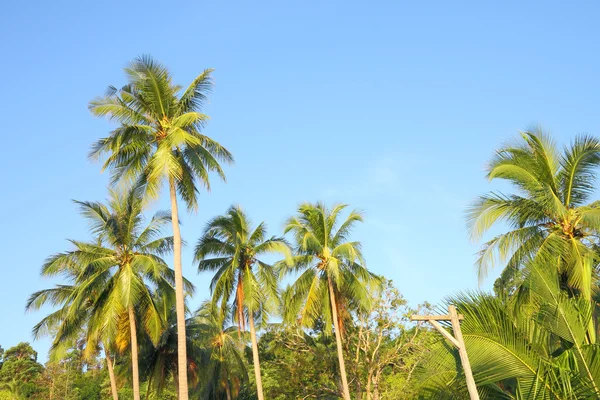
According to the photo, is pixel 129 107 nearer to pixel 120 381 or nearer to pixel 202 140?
pixel 202 140

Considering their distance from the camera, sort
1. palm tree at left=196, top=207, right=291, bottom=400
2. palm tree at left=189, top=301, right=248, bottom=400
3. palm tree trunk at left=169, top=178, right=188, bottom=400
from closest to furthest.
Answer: palm tree trunk at left=169, top=178, right=188, bottom=400
palm tree at left=196, top=207, right=291, bottom=400
palm tree at left=189, top=301, right=248, bottom=400

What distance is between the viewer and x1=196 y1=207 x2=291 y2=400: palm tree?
27484mm

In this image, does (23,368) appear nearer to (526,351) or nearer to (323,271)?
(323,271)

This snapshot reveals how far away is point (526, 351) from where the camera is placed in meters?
10.8

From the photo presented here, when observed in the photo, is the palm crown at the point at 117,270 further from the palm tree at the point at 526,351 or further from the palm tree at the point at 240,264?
the palm tree at the point at 526,351

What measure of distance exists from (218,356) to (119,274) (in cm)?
1794

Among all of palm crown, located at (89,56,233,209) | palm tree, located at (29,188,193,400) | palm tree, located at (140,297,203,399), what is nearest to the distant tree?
palm tree, located at (140,297,203,399)

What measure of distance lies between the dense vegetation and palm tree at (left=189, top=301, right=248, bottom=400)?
0.49ft

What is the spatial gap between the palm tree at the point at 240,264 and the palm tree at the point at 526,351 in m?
15.2

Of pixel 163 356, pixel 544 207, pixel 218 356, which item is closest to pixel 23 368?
pixel 218 356

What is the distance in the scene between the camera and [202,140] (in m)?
22.4

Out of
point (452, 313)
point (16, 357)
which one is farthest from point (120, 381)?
point (16, 357)

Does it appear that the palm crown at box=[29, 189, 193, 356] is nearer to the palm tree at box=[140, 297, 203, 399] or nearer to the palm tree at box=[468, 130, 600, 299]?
the palm tree at box=[140, 297, 203, 399]

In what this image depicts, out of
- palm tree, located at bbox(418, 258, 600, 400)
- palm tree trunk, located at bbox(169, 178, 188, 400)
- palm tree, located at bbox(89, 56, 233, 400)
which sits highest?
palm tree, located at bbox(89, 56, 233, 400)
